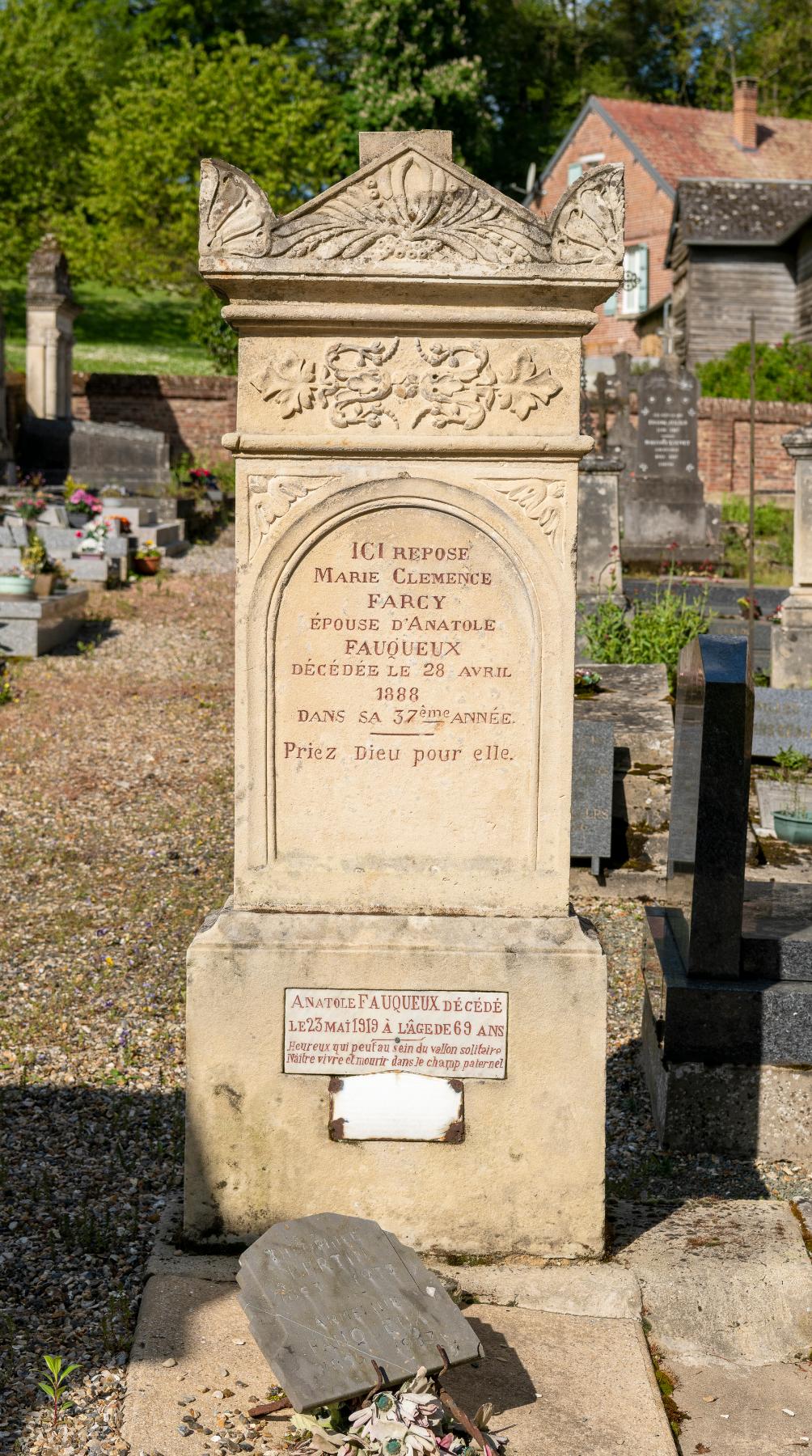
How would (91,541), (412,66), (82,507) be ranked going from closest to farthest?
1. (91,541)
2. (82,507)
3. (412,66)

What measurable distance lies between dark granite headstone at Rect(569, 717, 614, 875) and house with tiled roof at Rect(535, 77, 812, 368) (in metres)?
32.0

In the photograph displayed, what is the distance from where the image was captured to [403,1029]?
11.2ft

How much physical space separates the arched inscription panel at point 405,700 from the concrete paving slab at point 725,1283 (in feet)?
3.35

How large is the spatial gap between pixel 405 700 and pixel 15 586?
31.5ft

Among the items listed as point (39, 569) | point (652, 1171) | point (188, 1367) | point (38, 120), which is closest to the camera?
point (188, 1367)

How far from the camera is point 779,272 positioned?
3222cm

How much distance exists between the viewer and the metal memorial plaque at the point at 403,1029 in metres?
3.40

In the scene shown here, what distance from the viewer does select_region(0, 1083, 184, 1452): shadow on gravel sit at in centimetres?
299

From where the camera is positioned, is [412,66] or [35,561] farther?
[412,66]

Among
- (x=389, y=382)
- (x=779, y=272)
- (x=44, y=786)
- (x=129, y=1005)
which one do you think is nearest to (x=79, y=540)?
(x=44, y=786)

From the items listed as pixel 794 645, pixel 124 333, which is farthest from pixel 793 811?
pixel 124 333

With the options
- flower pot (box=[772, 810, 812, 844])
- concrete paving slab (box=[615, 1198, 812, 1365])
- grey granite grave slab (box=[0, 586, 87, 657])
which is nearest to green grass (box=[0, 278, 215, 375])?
grey granite grave slab (box=[0, 586, 87, 657])

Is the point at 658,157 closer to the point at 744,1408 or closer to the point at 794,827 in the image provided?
the point at 794,827

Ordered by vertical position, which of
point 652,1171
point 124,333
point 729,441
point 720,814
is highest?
point 124,333
